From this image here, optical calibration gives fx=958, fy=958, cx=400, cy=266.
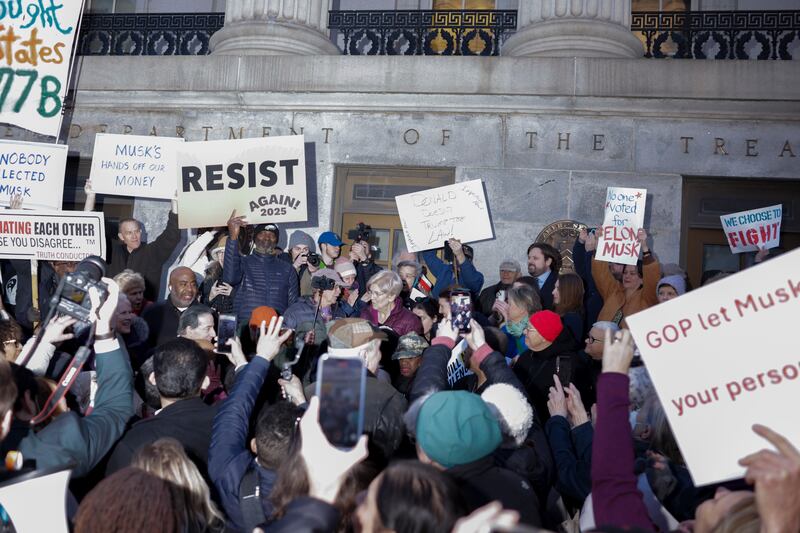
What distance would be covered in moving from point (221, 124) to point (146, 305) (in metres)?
4.44

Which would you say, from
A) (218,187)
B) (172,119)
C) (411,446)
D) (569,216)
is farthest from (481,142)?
(411,446)

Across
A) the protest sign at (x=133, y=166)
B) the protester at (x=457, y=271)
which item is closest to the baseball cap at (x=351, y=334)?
the protester at (x=457, y=271)

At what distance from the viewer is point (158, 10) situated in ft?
53.1

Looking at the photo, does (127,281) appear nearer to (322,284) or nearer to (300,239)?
(322,284)

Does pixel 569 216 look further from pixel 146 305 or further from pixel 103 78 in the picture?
pixel 103 78

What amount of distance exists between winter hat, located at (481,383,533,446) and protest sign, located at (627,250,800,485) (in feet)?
2.68

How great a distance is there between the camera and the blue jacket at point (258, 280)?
29.4 feet

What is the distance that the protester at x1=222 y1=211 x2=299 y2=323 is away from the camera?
8.96 metres

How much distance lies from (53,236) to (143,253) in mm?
986

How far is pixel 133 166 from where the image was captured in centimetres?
1110

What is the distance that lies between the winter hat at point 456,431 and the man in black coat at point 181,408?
139 centimetres

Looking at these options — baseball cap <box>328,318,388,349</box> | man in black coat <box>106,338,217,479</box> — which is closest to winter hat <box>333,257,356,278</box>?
baseball cap <box>328,318,388,349</box>

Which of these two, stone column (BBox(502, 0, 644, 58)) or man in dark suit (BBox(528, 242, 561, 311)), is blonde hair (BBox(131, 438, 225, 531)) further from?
stone column (BBox(502, 0, 644, 58))

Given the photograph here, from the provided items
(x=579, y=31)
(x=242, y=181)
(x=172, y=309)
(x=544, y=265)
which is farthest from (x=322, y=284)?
(x=579, y=31)
